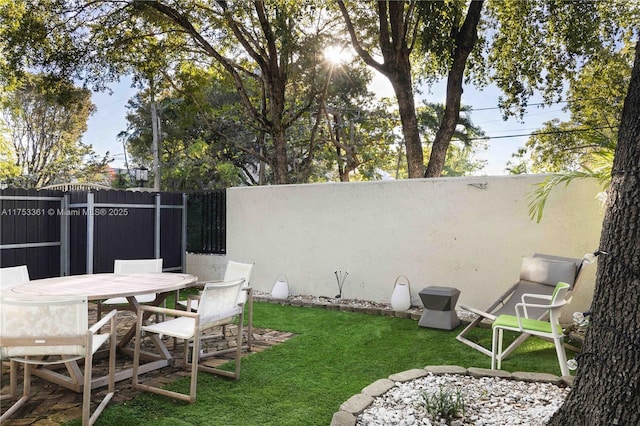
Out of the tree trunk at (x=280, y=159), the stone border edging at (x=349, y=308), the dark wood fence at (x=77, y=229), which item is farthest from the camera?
the tree trunk at (x=280, y=159)

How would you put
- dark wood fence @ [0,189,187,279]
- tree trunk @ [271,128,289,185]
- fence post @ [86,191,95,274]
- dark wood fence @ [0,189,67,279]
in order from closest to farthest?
dark wood fence @ [0,189,67,279], dark wood fence @ [0,189,187,279], fence post @ [86,191,95,274], tree trunk @ [271,128,289,185]

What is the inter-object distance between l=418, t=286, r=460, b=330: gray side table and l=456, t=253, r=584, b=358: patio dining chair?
0.32 meters

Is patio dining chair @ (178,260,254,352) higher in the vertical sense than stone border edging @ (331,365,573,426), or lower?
higher

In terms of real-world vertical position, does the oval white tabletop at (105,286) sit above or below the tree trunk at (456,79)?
below

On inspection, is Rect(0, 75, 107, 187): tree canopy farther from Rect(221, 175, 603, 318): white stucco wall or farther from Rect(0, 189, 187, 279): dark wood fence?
Rect(221, 175, 603, 318): white stucco wall

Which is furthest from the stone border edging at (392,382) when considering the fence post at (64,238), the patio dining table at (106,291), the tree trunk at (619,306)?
the fence post at (64,238)

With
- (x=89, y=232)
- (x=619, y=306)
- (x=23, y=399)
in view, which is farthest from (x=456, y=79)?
(x=23, y=399)

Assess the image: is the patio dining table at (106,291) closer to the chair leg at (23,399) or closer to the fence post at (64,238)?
the chair leg at (23,399)

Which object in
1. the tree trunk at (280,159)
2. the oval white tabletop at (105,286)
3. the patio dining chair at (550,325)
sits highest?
the tree trunk at (280,159)

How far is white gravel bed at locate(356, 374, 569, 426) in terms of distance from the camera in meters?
2.79

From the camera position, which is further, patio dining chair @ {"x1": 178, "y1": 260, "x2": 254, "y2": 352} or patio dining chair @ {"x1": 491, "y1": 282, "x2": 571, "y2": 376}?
patio dining chair @ {"x1": 178, "y1": 260, "x2": 254, "y2": 352}

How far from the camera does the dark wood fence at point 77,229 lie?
736 centimetres

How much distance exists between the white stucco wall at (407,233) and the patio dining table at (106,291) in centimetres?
358

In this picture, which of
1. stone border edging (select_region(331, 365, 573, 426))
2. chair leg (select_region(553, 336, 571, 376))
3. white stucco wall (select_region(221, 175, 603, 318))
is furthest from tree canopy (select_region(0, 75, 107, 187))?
chair leg (select_region(553, 336, 571, 376))
